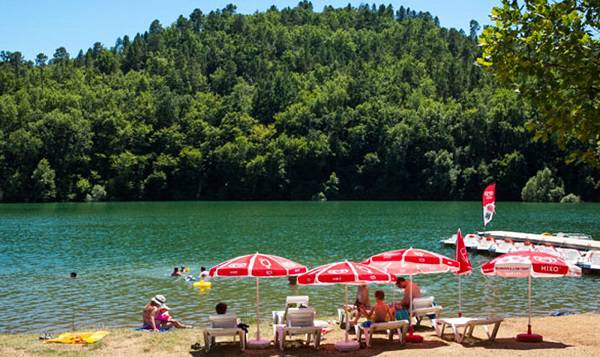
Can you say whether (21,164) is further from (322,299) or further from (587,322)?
(587,322)

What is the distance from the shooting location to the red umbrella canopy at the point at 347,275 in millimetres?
16328

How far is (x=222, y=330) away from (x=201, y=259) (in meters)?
26.9

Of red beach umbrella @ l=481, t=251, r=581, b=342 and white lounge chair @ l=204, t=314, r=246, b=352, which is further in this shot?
red beach umbrella @ l=481, t=251, r=581, b=342

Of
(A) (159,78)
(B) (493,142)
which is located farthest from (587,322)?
(A) (159,78)

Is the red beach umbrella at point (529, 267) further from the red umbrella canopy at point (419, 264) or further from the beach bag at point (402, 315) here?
the beach bag at point (402, 315)

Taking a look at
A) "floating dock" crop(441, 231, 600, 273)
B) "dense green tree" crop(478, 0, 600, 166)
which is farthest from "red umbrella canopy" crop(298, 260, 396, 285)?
"floating dock" crop(441, 231, 600, 273)

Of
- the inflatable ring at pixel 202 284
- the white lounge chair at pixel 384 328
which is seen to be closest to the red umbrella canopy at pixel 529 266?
the white lounge chair at pixel 384 328

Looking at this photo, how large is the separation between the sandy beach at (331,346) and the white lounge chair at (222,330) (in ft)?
0.91

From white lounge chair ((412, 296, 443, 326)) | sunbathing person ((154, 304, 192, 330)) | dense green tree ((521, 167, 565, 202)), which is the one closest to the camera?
white lounge chair ((412, 296, 443, 326))

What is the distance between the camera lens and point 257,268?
17.1 meters

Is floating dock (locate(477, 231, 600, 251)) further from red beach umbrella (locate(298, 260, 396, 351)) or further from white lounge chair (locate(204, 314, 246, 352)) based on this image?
white lounge chair (locate(204, 314, 246, 352))

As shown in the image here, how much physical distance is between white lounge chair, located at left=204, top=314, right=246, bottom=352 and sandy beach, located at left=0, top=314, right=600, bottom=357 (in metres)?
0.28

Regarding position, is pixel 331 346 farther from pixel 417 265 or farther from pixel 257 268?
pixel 417 265

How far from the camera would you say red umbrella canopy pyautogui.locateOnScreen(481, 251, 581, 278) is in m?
17.3
